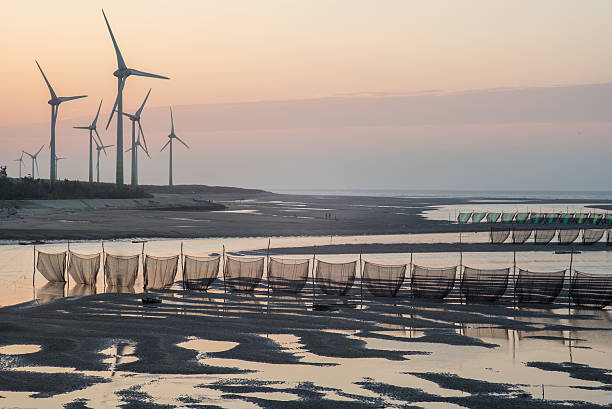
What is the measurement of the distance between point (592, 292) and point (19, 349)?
871 inches

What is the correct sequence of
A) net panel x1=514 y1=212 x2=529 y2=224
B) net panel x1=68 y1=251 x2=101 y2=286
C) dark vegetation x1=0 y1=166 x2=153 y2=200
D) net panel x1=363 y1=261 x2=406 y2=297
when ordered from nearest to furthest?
net panel x1=363 y1=261 x2=406 y2=297
net panel x1=68 y1=251 x2=101 y2=286
net panel x1=514 y1=212 x2=529 y2=224
dark vegetation x1=0 y1=166 x2=153 y2=200

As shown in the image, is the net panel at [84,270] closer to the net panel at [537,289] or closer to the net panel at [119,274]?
the net panel at [119,274]

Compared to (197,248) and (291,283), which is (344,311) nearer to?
(291,283)

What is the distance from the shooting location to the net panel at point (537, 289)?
3156 cm

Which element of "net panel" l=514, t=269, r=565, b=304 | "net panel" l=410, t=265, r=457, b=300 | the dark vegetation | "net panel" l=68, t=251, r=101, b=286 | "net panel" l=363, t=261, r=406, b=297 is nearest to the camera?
"net panel" l=514, t=269, r=565, b=304

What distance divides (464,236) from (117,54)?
216 feet

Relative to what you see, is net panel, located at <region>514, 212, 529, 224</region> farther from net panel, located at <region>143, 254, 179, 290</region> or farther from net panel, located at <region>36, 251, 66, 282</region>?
net panel, located at <region>36, 251, 66, 282</region>

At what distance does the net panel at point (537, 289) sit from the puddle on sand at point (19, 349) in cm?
1914

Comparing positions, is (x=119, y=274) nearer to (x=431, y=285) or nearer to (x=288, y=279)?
(x=288, y=279)

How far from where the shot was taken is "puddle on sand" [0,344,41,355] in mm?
21250

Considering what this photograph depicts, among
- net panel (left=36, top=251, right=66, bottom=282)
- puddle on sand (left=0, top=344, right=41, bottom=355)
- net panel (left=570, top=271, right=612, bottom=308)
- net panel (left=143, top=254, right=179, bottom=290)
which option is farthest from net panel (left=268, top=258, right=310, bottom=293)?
puddle on sand (left=0, top=344, right=41, bottom=355)

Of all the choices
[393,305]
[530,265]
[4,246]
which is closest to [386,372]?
[393,305]

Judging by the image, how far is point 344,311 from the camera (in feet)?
96.8

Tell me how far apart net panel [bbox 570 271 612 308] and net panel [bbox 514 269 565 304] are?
25.6 inches
